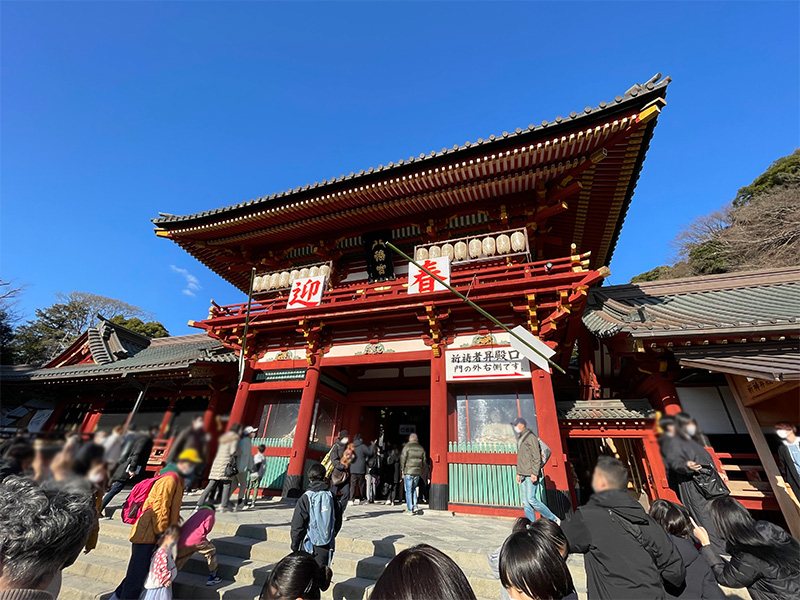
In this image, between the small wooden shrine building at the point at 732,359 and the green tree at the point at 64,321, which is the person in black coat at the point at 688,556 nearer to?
the small wooden shrine building at the point at 732,359

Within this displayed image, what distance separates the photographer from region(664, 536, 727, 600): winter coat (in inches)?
97.7

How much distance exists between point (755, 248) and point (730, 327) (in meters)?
16.8

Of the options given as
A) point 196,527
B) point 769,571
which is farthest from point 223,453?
point 769,571

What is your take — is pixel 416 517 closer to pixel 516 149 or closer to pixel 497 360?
pixel 497 360

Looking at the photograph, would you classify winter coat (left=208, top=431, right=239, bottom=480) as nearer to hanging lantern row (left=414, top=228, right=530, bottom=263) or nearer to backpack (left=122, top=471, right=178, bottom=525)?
backpack (left=122, top=471, right=178, bottom=525)

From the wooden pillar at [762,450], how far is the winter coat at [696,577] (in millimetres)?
4776

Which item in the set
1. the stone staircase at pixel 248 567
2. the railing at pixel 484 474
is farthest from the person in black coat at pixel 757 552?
the railing at pixel 484 474

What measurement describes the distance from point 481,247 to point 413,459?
206 inches

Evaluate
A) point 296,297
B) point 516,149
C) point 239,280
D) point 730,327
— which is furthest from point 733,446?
point 239,280

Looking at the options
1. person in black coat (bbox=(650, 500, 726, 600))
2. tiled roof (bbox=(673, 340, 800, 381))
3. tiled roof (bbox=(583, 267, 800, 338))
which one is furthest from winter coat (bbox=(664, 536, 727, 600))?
tiled roof (bbox=(583, 267, 800, 338))

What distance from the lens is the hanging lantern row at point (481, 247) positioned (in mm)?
8922

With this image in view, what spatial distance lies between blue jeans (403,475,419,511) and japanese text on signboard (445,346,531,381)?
89.1 inches

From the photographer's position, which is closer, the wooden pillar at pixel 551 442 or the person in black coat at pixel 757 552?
the person in black coat at pixel 757 552

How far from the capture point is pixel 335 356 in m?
9.94
